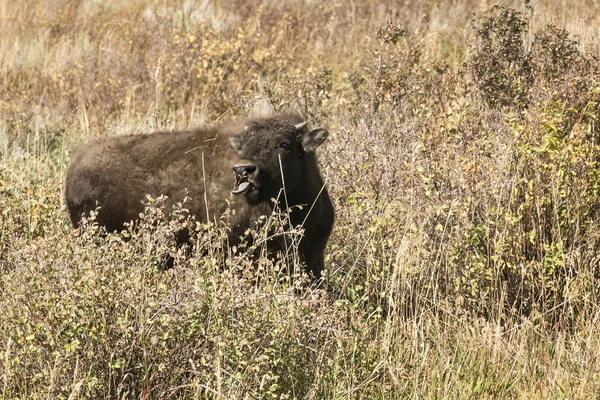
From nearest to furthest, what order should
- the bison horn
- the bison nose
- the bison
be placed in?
the bison nose < the bison < the bison horn

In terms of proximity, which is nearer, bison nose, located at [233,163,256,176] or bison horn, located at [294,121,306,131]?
bison nose, located at [233,163,256,176]

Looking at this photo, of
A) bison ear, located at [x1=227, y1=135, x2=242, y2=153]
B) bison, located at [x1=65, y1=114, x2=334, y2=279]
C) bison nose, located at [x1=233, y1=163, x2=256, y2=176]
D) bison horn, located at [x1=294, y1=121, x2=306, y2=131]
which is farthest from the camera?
bison horn, located at [x1=294, y1=121, x2=306, y2=131]

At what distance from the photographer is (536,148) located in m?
6.37

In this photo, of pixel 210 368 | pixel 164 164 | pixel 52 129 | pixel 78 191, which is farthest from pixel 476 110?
pixel 52 129

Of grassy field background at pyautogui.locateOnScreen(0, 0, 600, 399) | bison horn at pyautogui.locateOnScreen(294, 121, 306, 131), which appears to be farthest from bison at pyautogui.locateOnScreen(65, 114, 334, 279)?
grassy field background at pyautogui.locateOnScreen(0, 0, 600, 399)

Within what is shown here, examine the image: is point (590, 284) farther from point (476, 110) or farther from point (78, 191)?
point (78, 191)

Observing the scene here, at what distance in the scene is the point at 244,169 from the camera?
6.98m

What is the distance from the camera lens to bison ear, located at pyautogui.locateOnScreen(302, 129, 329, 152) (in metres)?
7.50

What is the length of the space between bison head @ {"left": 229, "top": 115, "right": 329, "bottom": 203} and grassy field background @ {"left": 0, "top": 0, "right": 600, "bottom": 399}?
0.55 metres

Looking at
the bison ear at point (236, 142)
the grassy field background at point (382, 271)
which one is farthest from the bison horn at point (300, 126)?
the grassy field background at point (382, 271)

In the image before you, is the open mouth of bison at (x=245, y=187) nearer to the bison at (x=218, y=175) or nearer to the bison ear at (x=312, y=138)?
the bison at (x=218, y=175)

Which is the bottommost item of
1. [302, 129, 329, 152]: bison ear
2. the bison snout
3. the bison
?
the bison

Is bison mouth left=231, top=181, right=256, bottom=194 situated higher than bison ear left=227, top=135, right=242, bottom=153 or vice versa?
bison ear left=227, top=135, right=242, bottom=153

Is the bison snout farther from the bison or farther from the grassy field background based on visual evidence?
the grassy field background
